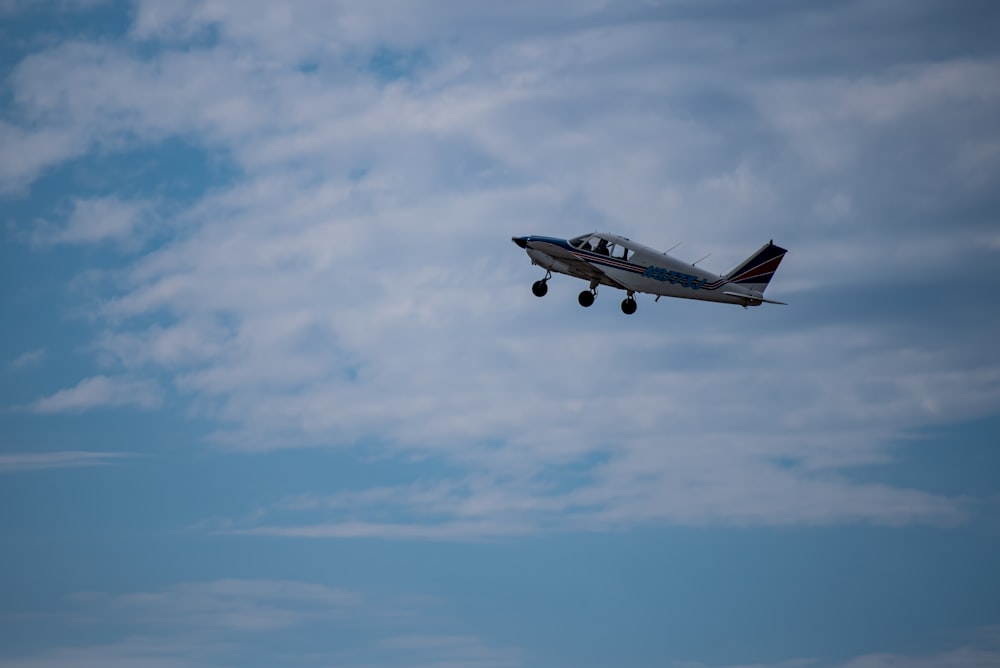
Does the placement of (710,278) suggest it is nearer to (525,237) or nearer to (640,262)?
(640,262)

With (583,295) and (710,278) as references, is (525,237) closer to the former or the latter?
(583,295)

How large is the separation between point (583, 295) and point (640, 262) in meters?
3.28

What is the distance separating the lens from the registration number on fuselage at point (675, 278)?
7675 centimetres

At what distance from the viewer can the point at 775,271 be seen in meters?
76.9

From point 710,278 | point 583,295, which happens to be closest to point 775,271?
point 710,278

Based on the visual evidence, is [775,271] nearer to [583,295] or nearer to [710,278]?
[710,278]

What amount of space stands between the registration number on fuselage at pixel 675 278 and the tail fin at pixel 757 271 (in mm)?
1316

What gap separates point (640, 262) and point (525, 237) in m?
6.06

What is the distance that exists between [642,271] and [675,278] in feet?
5.32

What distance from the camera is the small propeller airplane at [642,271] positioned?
251 feet

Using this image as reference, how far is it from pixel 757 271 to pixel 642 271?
5364 millimetres

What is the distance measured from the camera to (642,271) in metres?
77.4

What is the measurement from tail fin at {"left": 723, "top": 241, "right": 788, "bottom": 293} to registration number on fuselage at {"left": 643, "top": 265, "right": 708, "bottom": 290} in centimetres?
132

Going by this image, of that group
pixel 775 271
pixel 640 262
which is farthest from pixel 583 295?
pixel 775 271
